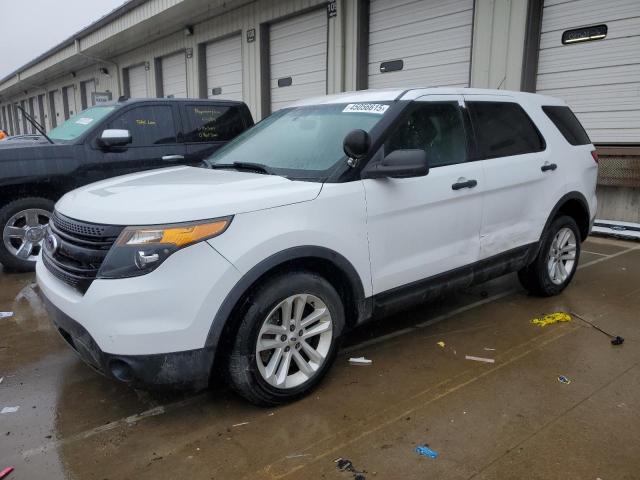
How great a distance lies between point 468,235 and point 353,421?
1.65m

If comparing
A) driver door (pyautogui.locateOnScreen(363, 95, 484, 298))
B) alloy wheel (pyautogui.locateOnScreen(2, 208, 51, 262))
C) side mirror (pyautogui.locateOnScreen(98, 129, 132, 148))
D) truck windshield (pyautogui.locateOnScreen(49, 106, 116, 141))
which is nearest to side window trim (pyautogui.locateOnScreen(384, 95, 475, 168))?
driver door (pyautogui.locateOnScreen(363, 95, 484, 298))

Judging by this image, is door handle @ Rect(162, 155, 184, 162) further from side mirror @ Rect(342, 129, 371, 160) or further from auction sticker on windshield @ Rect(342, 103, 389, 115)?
side mirror @ Rect(342, 129, 371, 160)

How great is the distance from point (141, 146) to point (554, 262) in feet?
15.2

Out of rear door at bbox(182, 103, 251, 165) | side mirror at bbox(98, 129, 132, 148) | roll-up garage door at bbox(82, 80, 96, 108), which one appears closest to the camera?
side mirror at bbox(98, 129, 132, 148)

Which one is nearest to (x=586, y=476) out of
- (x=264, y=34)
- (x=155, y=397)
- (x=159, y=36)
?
Result: (x=155, y=397)

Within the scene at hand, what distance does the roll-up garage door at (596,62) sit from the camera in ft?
23.5

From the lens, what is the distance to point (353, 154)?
2.98 metres

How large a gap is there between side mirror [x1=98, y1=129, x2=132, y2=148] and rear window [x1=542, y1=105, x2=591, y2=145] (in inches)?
160

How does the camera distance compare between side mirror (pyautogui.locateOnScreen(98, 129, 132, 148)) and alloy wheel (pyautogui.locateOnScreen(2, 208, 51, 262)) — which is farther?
alloy wheel (pyautogui.locateOnScreen(2, 208, 51, 262))

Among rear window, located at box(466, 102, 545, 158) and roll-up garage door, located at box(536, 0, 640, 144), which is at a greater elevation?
roll-up garage door, located at box(536, 0, 640, 144)

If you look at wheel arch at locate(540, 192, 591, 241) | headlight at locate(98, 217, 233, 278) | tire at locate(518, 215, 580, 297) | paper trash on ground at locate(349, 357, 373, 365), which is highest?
headlight at locate(98, 217, 233, 278)

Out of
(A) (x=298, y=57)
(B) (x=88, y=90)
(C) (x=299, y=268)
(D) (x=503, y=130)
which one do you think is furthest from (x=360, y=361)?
(B) (x=88, y=90)

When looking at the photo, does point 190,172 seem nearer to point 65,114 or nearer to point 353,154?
point 353,154

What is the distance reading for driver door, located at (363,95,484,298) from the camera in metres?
3.15
